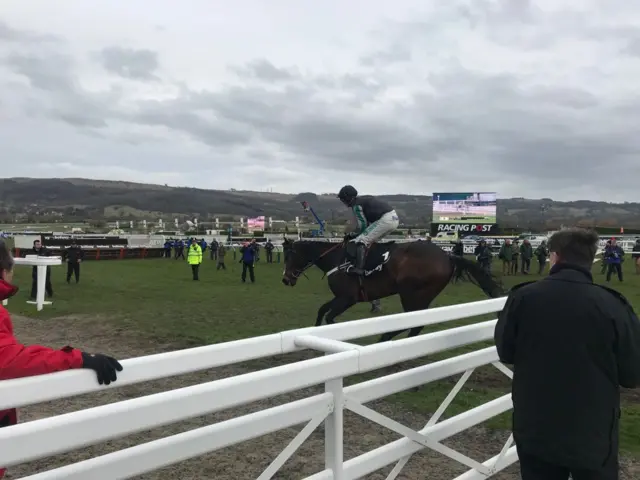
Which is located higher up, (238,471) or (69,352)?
(69,352)

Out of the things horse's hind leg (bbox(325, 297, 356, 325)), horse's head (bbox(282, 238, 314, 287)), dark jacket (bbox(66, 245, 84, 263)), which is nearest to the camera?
horse's hind leg (bbox(325, 297, 356, 325))

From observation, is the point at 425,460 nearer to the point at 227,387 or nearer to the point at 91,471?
the point at 227,387

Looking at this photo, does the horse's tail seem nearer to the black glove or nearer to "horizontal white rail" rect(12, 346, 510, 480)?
"horizontal white rail" rect(12, 346, 510, 480)

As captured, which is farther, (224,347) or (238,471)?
(238,471)

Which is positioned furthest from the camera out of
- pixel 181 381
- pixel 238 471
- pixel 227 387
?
pixel 181 381

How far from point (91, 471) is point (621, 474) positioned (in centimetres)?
363

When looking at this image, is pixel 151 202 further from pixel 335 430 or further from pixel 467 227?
pixel 335 430

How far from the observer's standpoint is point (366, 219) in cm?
832

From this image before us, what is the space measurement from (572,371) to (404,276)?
579 centimetres

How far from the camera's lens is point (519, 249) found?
22.9 m

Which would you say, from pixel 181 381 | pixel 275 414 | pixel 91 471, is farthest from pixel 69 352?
pixel 181 381

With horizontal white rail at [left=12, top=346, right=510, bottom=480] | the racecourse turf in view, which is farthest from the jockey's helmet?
horizontal white rail at [left=12, top=346, right=510, bottom=480]

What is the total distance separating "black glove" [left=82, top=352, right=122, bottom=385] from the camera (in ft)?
5.93

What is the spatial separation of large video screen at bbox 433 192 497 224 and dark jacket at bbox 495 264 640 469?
115 feet
